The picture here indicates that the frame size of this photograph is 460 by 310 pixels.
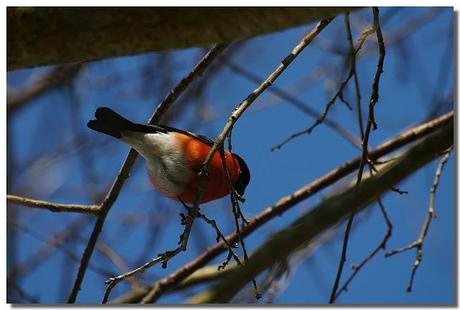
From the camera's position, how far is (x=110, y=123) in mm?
2469

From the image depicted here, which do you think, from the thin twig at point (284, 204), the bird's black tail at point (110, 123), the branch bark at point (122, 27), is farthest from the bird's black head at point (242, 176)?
the branch bark at point (122, 27)

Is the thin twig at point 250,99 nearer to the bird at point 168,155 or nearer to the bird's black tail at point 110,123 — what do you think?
the bird at point 168,155

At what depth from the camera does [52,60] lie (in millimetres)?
1286

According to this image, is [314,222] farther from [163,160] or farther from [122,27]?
[163,160]

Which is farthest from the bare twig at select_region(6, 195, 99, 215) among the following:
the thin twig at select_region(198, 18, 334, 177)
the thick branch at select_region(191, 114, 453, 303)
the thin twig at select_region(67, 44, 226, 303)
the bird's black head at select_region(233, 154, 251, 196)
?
the thick branch at select_region(191, 114, 453, 303)

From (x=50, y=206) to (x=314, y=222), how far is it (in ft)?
3.84

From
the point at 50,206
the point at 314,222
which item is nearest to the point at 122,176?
the point at 50,206

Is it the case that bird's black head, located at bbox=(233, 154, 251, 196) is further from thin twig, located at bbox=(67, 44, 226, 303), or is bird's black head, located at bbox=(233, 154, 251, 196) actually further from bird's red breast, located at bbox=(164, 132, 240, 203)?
thin twig, located at bbox=(67, 44, 226, 303)

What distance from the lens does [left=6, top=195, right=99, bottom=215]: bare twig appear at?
6.52 ft

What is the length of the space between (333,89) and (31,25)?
1626mm

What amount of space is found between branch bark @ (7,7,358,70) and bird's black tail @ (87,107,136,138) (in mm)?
1176

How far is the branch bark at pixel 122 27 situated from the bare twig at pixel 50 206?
0.81 meters

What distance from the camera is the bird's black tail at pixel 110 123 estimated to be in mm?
2457

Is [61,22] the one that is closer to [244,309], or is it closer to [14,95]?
[244,309]
